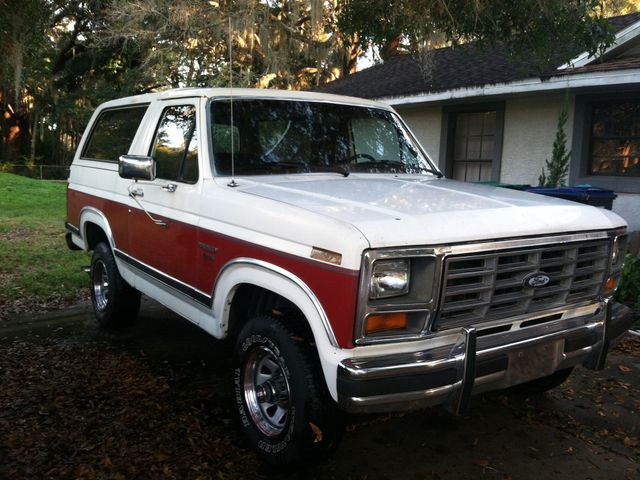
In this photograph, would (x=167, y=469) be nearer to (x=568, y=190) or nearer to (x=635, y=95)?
→ (x=568, y=190)

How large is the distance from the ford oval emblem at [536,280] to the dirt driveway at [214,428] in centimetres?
105

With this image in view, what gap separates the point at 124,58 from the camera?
88.0 feet

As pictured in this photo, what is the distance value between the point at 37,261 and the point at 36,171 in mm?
22914

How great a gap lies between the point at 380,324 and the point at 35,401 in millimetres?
2657

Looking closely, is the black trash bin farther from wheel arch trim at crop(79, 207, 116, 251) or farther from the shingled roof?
wheel arch trim at crop(79, 207, 116, 251)

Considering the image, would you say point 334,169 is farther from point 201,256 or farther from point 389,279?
point 389,279

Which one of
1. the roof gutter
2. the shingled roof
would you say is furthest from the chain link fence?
the roof gutter

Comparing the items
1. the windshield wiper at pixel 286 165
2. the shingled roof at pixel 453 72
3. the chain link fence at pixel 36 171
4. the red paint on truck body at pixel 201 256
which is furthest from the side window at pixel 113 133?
the chain link fence at pixel 36 171

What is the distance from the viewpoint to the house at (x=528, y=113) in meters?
8.70

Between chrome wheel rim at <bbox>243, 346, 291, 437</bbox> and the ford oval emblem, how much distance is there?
1.34 m

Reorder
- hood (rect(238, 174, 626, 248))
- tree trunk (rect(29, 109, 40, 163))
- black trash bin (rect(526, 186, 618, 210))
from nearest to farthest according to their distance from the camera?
hood (rect(238, 174, 626, 248))
black trash bin (rect(526, 186, 618, 210))
tree trunk (rect(29, 109, 40, 163))

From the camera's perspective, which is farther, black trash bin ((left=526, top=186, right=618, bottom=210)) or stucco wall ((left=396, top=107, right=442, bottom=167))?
stucco wall ((left=396, top=107, right=442, bottom=167))

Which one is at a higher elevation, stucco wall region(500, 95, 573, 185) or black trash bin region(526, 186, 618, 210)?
stucco wall region(500, 95, 573, 185)

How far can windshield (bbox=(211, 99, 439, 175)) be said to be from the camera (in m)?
3.97
